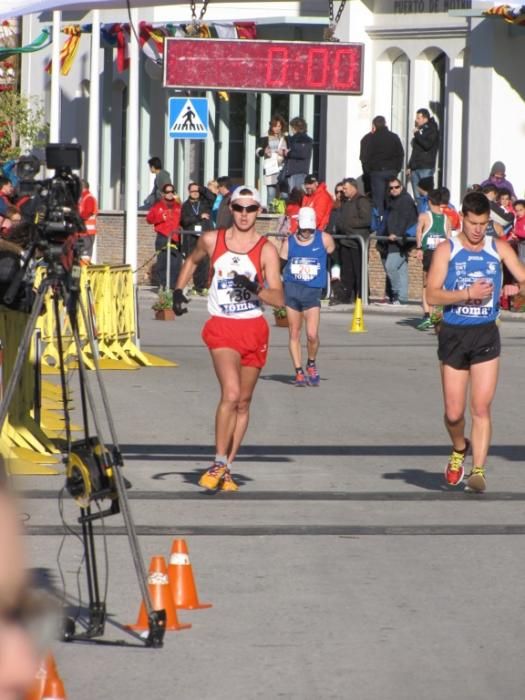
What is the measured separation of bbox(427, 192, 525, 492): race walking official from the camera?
9742mm

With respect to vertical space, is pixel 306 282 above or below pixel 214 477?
above

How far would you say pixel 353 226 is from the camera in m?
24.8

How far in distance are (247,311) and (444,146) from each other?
18.8 meters

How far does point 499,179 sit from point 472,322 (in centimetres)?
1584

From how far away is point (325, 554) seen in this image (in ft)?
26.4

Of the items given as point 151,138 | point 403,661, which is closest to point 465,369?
point 403,661

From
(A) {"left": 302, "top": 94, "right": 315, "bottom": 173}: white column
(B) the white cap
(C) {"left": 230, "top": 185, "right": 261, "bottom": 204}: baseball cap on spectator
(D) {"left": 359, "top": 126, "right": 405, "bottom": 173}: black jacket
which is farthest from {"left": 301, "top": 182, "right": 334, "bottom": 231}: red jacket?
(C) {"left": 230, "top": 185, "right": 261, "bottom": 204}: baseball cap on spectator

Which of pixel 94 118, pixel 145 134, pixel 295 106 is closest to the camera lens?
pixel 94 118

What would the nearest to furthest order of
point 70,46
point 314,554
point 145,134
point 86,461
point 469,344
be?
point 86,461 < point 314,554 < point 469,344 < point 70,46 < point 145,134

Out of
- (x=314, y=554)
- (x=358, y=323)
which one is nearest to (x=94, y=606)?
(x=314, y=554)

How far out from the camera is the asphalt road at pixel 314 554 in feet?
19.4

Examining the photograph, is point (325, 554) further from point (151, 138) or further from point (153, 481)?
point (151, 138)

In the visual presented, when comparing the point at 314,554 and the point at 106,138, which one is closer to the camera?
the point at 314,554

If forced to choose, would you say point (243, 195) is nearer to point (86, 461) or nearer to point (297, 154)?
point (86, 461)
